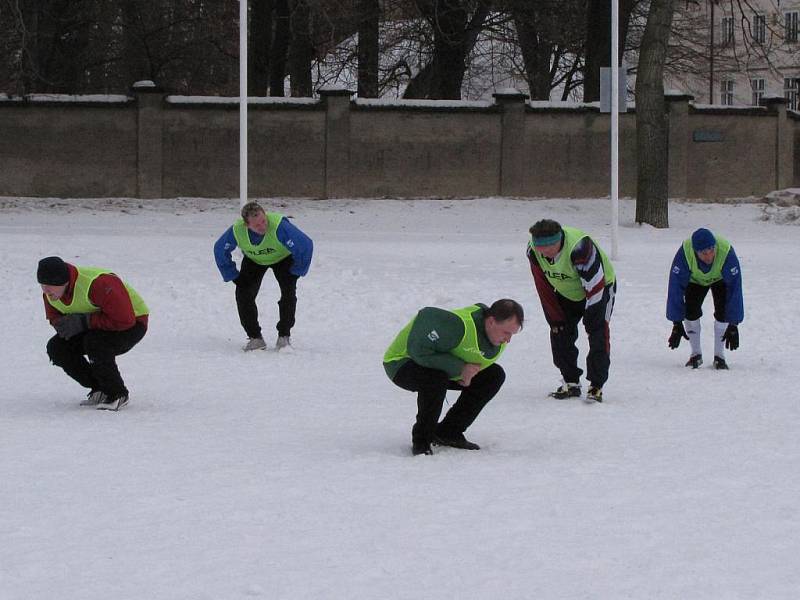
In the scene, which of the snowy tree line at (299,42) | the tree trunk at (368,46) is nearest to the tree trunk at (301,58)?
the snowy tree line at (299,42)

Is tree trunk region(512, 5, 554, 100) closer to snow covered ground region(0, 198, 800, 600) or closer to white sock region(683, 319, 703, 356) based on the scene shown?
snow covered ground region(0, 198, 800, 600)

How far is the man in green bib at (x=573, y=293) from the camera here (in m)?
9.94

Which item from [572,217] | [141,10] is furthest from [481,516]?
[141,10]

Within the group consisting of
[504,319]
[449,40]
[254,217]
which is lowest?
[504,319]

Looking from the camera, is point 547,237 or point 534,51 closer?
point 547,237

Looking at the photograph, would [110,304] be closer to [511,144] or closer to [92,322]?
[92,322]

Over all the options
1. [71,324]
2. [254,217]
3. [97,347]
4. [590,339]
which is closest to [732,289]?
[590,339]

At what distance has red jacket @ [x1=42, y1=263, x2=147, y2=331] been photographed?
9.24 m

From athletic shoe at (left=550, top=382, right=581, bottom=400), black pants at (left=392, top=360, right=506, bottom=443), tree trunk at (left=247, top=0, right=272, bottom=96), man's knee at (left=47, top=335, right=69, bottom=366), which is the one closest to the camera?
black pants at (left=392, top=360, right=506, bottom=443)

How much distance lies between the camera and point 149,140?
29375mm

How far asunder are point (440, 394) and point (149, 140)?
2254 cm

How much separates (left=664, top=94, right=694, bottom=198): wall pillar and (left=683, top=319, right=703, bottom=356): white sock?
1962 cm

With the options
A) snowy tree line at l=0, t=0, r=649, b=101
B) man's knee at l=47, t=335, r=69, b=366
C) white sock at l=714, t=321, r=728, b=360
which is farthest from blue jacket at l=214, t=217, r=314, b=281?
snowy tree line at l=0, t=0, r=649, b=101

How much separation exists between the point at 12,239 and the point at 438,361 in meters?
13.8
